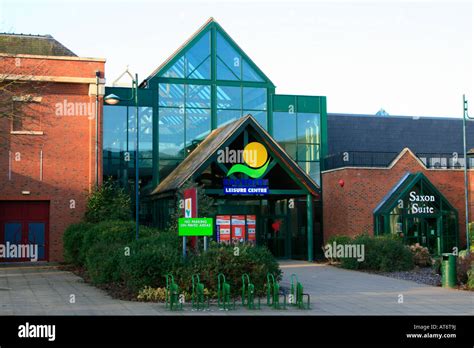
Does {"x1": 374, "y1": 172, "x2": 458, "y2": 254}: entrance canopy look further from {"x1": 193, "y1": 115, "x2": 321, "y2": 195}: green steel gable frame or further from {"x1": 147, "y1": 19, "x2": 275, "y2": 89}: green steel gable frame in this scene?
{"x1": 147, "y1": 19, "x2": 275, "y2": 89}: green steel gable frame

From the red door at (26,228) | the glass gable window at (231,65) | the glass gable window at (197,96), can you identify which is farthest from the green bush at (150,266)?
the glass gable window at (231,65)

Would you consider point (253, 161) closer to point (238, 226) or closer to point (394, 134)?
point (238, 226)

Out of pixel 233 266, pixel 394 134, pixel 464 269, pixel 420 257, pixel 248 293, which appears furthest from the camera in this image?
pixel 394 134

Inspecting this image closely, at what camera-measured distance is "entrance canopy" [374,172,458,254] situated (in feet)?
97.9

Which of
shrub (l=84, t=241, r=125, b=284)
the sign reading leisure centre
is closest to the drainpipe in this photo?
the sign reading leisure centre

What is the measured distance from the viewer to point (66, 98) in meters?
28.5

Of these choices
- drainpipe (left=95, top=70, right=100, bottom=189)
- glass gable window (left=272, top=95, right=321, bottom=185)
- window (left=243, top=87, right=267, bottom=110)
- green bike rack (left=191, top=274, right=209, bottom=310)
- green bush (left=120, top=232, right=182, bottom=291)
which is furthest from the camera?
glass gable window (left=272, top=95, right=321, bottom=185)

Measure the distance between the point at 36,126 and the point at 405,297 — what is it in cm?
1792

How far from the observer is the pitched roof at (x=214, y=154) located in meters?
26.2

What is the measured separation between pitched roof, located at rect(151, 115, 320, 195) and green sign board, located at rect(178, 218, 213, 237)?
28.6 feet

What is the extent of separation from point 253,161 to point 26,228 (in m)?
10.3

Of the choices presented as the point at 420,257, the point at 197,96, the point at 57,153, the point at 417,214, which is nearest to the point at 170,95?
the point at 197,96

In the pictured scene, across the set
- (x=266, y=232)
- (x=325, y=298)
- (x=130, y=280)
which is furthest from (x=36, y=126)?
(x=325, y=298)

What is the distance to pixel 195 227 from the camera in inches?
655
